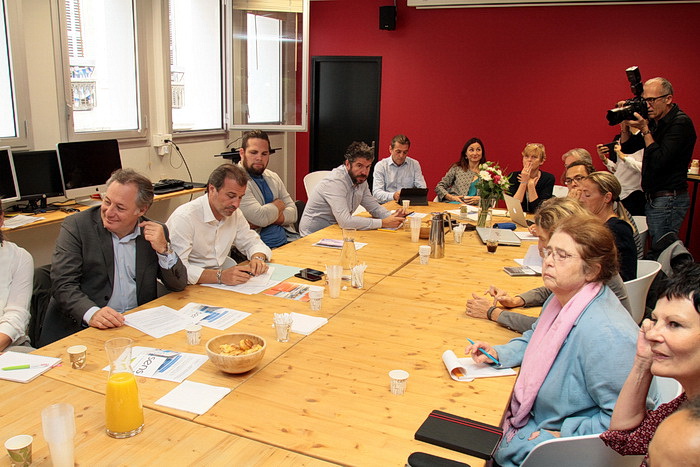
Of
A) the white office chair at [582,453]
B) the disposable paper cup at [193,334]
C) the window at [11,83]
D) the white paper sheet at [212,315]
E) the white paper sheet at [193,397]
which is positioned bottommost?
the white office chair at [582,453]

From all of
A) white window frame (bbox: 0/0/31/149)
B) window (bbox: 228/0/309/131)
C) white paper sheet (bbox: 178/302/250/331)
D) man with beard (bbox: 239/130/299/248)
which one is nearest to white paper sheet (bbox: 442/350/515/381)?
white paper sheet (bbox: 178/302/250/331)

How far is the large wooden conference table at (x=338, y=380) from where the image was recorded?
146cm

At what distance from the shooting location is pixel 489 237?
12.5ft

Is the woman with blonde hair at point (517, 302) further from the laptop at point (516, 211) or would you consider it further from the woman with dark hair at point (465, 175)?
the woman with dark hair at point (465, 175)

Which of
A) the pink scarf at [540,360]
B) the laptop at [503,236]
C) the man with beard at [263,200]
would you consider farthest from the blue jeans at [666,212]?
the pink scarf at [540,360]

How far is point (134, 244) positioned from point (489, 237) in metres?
2.28

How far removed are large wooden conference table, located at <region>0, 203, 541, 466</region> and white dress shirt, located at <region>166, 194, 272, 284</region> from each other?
0.37 metres

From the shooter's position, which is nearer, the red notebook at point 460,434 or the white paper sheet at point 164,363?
the red notebook at point 460,434

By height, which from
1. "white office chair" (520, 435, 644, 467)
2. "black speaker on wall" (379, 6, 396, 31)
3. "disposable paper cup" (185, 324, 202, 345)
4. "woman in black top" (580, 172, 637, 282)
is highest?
"black speaker on wall" (379, 6, 396, 31)

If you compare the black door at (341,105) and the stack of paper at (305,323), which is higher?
the black door at (341,105)

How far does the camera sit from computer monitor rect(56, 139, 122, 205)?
4359 millimetres

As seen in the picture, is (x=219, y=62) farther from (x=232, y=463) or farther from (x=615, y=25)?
(x=232, y=463)

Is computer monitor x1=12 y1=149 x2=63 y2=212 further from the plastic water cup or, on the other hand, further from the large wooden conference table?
the plastic water cup

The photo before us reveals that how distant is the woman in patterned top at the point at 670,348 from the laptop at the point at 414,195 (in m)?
3.87
